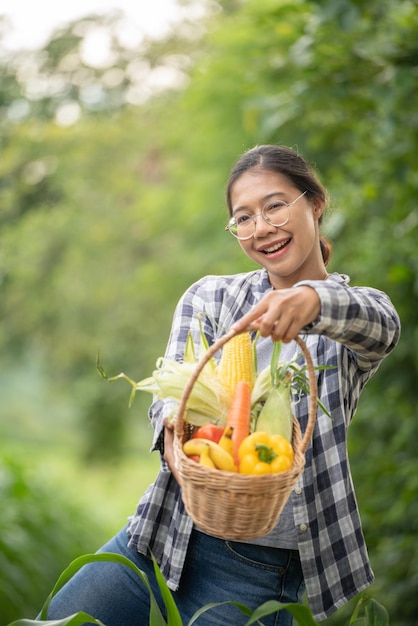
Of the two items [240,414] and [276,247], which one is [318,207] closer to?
[276,247]

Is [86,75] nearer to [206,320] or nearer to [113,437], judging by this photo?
[113,437]

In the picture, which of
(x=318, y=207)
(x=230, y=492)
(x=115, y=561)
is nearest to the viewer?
(x=230, y=492)

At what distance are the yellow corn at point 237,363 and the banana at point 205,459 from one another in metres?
0.24

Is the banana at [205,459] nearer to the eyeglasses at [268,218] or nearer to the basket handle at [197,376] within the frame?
the basket handle at [197,376]

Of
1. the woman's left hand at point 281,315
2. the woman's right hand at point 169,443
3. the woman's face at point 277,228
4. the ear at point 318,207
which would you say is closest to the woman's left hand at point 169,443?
the woman's right hand at point 169,443

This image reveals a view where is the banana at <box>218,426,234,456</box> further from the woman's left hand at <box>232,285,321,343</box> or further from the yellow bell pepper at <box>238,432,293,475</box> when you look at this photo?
the woman's left hand at <box>232,285,321,343</box>

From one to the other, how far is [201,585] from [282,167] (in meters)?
1.17

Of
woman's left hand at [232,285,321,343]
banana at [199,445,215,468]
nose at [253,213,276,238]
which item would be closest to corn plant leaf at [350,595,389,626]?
banana at [199,445,215,468]

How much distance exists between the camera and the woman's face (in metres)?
2.13

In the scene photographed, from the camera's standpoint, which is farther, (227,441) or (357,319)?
(357,319)

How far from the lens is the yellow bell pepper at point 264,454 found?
65.9 inches

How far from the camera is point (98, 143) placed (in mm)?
15219

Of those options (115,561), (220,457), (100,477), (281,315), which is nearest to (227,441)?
(220,457)

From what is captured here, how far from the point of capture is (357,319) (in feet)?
6.15
